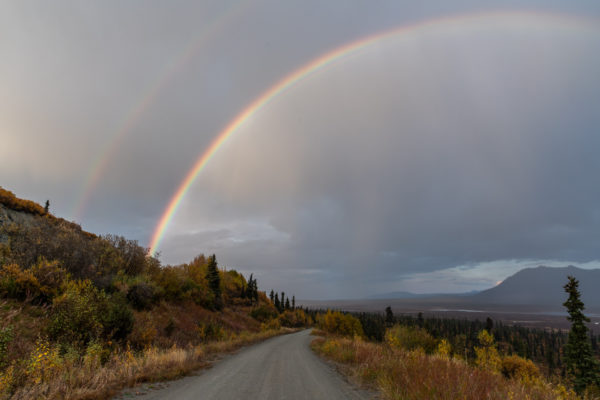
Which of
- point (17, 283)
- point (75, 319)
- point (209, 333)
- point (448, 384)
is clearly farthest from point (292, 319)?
point (448, 384)

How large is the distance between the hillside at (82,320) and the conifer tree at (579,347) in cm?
4823

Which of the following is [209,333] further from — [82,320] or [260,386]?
[260,386]

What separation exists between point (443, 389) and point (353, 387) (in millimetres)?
4478

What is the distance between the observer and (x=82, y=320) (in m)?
12.9

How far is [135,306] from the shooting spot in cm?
2358

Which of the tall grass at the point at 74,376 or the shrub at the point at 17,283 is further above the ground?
the shrub at the point at 17,283

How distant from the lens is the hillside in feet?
27.9

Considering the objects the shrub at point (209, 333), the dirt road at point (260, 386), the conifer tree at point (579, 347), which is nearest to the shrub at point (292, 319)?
the conifer tree at point (579, 347)

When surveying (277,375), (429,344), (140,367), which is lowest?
(429,344)

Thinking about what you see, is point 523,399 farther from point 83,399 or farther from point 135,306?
point 135,306

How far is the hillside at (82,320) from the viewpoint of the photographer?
27.9ft

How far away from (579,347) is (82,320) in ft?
212

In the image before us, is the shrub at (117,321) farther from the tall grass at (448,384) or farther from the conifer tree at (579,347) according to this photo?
the conifer tree at (579,347)

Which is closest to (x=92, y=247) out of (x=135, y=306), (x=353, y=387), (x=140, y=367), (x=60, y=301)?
(x=135, y=306)
